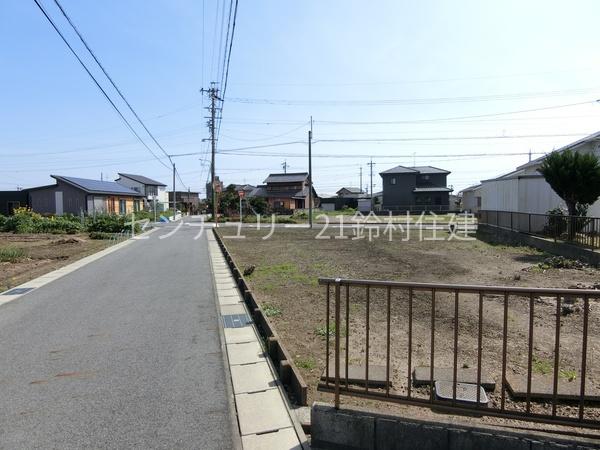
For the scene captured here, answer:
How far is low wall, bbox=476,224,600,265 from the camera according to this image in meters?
11.5

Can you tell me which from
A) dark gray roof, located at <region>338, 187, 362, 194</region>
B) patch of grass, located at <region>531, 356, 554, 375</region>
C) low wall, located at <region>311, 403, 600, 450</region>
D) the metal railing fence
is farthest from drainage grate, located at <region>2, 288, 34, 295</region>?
dark gray roof, located at <region>338, 187, 362, 194</region>

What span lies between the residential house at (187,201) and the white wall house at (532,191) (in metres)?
59.4

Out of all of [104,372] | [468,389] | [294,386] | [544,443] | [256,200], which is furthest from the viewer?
[256,200]

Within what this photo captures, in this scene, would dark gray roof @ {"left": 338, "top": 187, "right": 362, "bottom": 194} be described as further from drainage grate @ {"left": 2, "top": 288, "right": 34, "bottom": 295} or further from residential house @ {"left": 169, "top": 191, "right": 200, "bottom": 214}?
drainage grate @ {"left": 2, "top": 288, "right": 34, "bottom": 295}

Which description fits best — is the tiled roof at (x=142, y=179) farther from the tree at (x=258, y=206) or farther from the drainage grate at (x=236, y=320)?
the drainage grate at (x=236, y=320)

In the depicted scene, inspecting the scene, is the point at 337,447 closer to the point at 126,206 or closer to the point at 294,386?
the point at 294,386

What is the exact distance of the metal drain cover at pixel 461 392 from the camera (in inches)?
131

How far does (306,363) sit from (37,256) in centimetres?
1385

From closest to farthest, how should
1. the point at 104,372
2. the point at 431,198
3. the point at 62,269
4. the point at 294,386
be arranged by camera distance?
the point at 294,386 → the point at 104,372 → the point at 62,269 → the point at 431,198

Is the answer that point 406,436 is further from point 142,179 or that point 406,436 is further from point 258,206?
point 142,179

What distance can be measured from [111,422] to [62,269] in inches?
395

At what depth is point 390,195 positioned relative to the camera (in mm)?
58656

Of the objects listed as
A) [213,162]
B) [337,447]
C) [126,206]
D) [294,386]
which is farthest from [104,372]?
[126,206]

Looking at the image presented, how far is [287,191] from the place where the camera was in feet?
205
